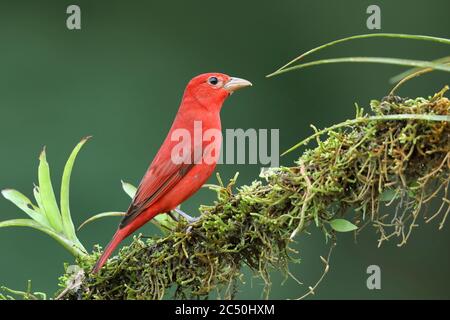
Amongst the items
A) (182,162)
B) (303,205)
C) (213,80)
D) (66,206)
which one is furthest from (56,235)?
(213,80)

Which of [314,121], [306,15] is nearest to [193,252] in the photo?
[314,121]

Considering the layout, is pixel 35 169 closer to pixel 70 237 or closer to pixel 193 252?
pixel 70 237

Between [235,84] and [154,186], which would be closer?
[154,186]

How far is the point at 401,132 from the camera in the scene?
2.46 m

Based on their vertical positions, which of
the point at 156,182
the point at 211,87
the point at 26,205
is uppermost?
the point at 211,87

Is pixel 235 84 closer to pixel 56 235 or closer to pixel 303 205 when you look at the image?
pixel 56 235

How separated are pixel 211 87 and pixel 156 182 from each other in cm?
63

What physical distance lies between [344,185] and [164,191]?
0.90 metres

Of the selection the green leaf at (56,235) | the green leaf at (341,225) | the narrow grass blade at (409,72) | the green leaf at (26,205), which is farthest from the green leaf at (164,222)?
the narrow grass blade at (409,72)

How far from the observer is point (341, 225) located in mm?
2578

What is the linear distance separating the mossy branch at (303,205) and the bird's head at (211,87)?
977mm

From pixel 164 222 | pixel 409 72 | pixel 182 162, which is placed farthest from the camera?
pixel 182 162

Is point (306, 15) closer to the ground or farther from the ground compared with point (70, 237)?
farther from the ground

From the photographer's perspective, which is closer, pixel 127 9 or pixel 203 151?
pixel 203 151
